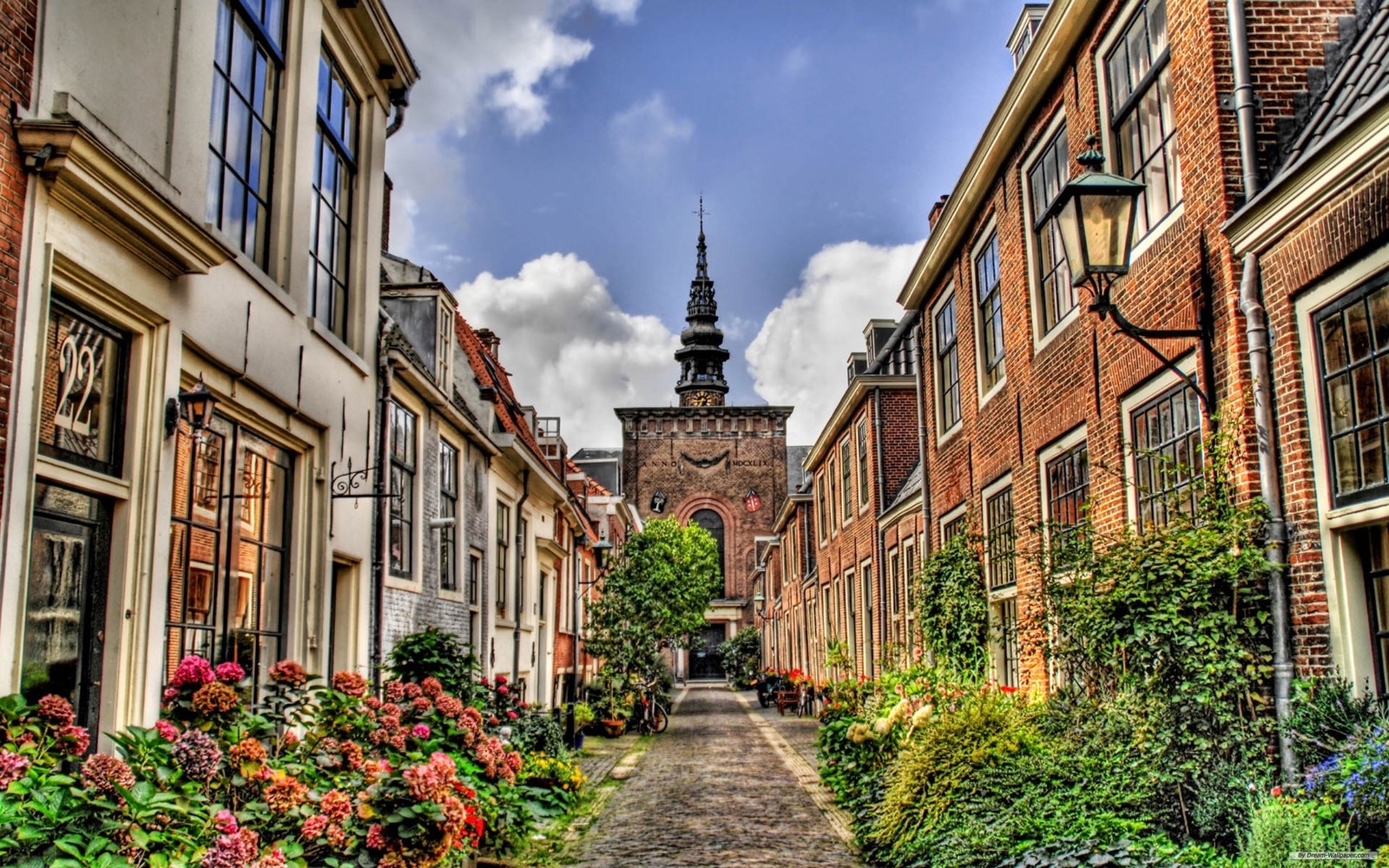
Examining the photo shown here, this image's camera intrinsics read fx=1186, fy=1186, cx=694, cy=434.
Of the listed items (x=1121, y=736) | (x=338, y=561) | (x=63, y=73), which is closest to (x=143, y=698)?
(x=63, y=73)

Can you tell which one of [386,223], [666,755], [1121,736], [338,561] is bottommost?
[666,755]

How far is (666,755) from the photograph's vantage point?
750 inches

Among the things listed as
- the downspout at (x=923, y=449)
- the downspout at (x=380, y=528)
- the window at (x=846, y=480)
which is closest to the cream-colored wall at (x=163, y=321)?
the downspout at (x=380, y=528)

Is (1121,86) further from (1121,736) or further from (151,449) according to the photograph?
(151,449)

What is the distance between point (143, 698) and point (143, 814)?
294cm

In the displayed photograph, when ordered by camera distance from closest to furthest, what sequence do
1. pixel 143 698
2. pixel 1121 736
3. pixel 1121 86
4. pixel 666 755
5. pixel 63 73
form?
pixel 63 73 → pixel 143 698 → pixel 1121 736 → pixel 1121 86 → pixel 666 755

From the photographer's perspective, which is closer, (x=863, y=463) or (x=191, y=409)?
(x=191, y=409)

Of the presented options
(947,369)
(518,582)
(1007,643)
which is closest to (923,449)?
(947,369)

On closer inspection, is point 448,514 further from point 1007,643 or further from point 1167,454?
point 1167,454

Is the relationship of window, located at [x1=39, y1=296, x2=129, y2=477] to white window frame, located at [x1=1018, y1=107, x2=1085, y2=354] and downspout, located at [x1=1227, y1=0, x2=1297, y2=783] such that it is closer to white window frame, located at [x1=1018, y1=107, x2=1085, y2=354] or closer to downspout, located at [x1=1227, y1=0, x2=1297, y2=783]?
downspout, located at [x1=1227, y1=0, x2=1297, y2=783]

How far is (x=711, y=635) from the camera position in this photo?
64375 millimetres

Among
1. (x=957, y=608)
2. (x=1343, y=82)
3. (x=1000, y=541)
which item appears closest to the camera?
(x=1343, y=82)

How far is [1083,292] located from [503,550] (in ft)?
36.2

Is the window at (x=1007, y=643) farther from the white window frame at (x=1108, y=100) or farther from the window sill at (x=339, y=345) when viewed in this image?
the window sill at (x=339, y=345)
